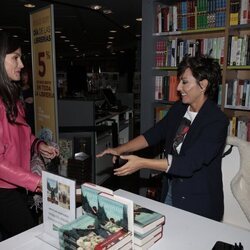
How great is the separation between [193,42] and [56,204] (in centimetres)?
231

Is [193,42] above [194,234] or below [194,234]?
above

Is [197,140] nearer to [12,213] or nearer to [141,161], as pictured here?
[141,161]

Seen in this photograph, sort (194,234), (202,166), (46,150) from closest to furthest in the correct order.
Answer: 1. (194,234)
2. (202,166)
3. (46,150)

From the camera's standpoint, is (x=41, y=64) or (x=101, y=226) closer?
(x=101, y=226)

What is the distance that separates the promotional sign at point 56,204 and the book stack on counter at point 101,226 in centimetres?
7

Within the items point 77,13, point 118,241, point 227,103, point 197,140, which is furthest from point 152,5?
point 77,13

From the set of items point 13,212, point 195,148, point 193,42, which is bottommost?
point 13,212

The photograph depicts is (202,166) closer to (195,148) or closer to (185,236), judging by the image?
(195,148)

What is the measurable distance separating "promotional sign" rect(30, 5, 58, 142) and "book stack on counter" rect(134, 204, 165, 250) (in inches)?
92.6

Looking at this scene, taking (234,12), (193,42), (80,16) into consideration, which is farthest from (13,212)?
(80,16)

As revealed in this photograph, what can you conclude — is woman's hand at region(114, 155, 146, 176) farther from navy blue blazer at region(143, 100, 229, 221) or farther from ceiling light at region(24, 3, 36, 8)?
ceiling light at region(24, 3, 36, 8)

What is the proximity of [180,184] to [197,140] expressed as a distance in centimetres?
31

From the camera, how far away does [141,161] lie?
154cm

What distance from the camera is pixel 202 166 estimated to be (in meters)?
1.75
